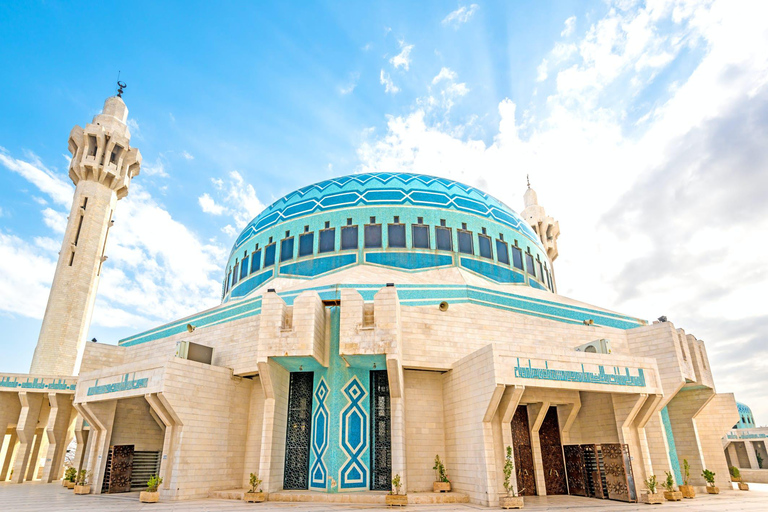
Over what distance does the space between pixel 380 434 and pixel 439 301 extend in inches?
179

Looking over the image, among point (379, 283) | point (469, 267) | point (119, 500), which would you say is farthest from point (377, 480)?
point (469, 267)

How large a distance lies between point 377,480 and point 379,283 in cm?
610

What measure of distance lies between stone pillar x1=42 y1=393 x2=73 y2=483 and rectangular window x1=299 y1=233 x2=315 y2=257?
39.8ft

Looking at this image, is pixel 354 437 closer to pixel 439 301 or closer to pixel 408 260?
pixel 439 301

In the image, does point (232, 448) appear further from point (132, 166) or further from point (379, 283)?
point (132, 166)

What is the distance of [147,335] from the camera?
2000 cm

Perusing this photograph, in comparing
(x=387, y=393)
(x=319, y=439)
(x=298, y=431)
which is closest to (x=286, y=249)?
(x=298, y=431)

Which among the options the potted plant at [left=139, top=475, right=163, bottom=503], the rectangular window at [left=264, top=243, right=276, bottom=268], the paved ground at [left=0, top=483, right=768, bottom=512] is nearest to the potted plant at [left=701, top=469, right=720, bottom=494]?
the paved ground at [left=0, top=483, right=768, bottom=512]

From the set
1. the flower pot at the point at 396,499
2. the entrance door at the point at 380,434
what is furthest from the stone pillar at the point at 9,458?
the flower pot at the point at 396,499

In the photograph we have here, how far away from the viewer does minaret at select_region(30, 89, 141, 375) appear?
79.5 feet

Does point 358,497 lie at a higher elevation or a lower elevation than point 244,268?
lower

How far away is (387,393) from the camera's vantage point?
49.7 feet

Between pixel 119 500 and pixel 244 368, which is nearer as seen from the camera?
pixel 119 500

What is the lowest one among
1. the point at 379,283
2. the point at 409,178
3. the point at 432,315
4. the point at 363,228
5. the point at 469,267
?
the point at 432,315
